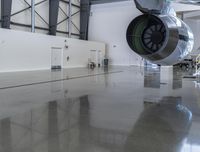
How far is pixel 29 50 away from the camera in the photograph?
1850 centimetres

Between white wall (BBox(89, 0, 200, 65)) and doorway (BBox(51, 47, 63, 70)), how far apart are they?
7.99 metres

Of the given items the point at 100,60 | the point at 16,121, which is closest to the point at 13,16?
the point at 100,60

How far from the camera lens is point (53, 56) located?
2130 cm

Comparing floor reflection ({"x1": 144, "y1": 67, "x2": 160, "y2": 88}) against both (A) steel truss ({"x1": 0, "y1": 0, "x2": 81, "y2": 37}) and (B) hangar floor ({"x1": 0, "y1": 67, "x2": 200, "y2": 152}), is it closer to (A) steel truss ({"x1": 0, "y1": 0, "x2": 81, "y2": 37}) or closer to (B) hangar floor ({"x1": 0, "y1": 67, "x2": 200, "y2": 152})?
(B) hangar floor ({"x1": 0, "y1": 67, "x2": 200, "y2": 152})

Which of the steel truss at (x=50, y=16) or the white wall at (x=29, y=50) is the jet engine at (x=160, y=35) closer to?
the white wall at (x=29, y=50)

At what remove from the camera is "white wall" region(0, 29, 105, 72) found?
650 inches

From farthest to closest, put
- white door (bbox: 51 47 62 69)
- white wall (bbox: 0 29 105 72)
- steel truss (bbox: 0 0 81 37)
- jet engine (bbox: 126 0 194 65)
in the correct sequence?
white door (bbox: 51 47 62 69), steel truss (bbox: 0 0 81 37), white wall (bbox: 0 29 105 72), jet engine (bbox: 126 0 194 65)

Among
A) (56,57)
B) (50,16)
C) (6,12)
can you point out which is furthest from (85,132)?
(50,16)

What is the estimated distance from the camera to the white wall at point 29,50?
54.1ft

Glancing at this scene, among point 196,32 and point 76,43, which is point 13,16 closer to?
point 76,43

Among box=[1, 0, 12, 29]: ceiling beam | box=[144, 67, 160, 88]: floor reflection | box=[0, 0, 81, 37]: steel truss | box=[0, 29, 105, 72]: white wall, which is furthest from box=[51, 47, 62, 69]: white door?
box=[144, 67, 160, 88]: floor reflection

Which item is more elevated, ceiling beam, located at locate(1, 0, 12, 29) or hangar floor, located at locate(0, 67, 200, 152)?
A: ceiling beam, located at locate(1, 0, 12, 29)

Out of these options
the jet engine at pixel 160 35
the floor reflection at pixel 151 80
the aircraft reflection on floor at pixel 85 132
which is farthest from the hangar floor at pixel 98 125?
the floor reflection at pixel 151 80

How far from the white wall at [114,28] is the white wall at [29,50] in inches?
214
